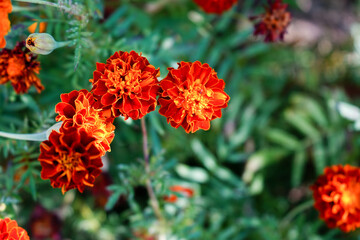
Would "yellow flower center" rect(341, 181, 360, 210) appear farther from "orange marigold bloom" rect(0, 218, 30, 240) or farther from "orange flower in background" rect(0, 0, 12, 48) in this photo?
"orange flower in background" rect(0, 0, 12, 48)

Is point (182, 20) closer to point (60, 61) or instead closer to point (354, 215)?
point (60, 61)

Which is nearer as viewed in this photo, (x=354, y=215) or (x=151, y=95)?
(x=151, y=95)

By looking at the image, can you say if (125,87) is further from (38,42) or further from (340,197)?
(340,197)

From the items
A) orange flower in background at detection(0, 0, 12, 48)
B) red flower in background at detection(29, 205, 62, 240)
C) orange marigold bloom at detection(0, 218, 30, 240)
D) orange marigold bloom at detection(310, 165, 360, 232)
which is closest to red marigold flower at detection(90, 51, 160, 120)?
orange flower in background at detection(0, 0, 12, 48)

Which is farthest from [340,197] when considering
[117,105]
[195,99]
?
[117,105]

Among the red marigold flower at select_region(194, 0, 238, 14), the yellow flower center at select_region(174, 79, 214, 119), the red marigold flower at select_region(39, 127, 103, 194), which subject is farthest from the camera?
the red marigold flower at select_region(194, 0, 238, 14)

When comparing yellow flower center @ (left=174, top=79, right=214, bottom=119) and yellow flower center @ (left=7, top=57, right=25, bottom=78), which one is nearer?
yellow flower center @ (left=174, top=79, right=214, bottom=119)

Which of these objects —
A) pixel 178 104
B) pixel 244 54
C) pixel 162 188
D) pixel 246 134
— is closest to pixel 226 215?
pixel 246 134
